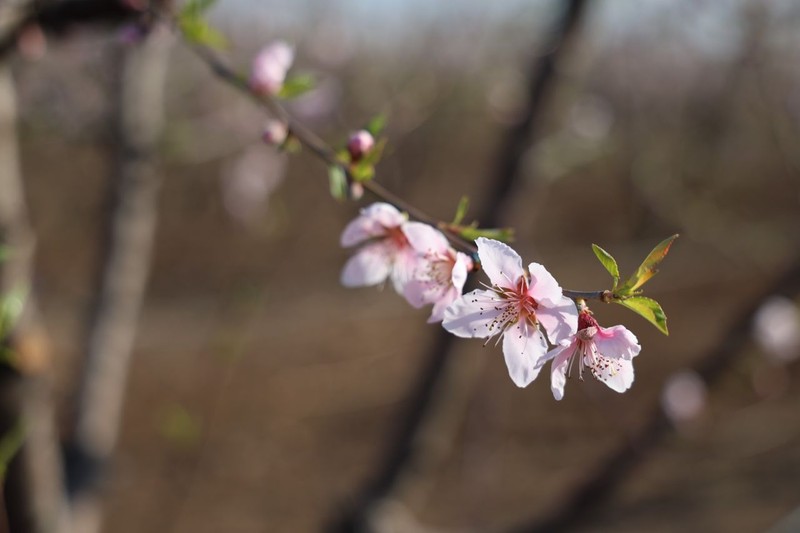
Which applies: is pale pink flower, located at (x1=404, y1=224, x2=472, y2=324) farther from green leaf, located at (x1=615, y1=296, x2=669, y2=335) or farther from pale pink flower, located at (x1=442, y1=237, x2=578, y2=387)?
green leaf, located at (x1=615, y1=296, x2=669, y2=335)

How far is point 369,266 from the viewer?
102cm

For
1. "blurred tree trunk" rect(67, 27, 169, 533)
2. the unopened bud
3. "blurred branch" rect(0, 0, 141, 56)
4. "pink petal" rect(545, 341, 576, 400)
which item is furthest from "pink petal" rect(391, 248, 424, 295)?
"blurred tree trunk" rect(67, 27, 169, 533)

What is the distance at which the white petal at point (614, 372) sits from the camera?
817 mm

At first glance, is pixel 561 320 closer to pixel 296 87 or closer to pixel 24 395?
pixel 296 87

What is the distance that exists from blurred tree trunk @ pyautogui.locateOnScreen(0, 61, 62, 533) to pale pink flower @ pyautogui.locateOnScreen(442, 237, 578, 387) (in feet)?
3.81

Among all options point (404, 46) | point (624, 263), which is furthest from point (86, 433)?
point (404, 46)

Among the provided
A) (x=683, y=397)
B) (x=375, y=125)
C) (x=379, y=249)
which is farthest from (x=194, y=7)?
(x=683, y=397)

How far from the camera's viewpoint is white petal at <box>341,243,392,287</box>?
3.33ft

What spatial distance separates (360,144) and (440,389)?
1619 mm

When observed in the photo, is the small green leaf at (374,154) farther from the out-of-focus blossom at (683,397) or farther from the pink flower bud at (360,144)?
the out-of-focus blossom at (683,397)

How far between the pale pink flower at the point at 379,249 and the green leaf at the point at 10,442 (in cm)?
75

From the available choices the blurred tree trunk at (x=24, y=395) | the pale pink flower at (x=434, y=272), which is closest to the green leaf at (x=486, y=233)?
the pale pink flower at (x=434, y=272)

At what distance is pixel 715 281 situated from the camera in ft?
26.2

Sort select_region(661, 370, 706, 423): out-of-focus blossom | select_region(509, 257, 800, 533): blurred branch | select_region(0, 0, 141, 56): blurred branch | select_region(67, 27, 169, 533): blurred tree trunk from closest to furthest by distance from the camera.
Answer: select_region(0, 0, 141, 56): blurred branch < select_region(509, 257, 800, 533): blurred branch < select_region(661, 370, 706, 423): out-of-focus blossom < select_region(67, 27, 169, 533): blurred tree trunk
